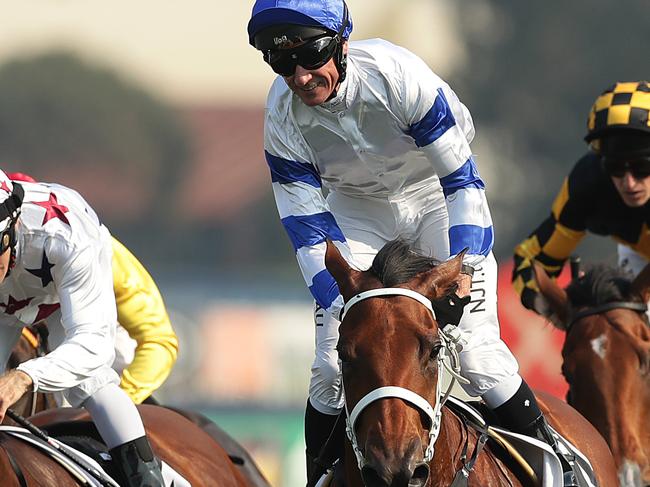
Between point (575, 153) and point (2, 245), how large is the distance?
25752 millimetres

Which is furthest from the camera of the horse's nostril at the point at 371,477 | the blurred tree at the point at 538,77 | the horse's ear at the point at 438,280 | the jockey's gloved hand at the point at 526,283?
the blurred tree at the point at 538,77

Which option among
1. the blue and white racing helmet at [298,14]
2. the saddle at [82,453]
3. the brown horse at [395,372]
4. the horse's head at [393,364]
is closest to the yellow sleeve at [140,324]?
the saddle at [82,453]

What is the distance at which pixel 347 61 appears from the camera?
557 cm

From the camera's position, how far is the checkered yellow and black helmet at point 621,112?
7.20 m

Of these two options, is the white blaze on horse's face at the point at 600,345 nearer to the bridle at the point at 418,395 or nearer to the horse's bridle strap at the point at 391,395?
the bridle at the point at 418,395

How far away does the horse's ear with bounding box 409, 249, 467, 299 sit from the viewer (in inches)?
190

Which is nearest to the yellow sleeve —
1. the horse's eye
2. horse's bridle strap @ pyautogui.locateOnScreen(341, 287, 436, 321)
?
horse's bridle strap @ pyautogui.locateOnScreen(341, 287, 436, 321)

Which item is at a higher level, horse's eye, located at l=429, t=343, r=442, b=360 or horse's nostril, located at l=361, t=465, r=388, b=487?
horse's eye, located at l=429, t=343, r=442, b=360

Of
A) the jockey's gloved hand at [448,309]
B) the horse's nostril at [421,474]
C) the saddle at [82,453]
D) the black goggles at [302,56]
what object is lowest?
the saddle at [82,453]

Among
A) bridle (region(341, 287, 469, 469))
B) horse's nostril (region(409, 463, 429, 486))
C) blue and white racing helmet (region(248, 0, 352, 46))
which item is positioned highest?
blue and white racing helmet (region(248, 0, 352, 46))

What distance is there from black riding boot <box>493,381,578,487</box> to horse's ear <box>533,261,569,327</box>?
4.11ft

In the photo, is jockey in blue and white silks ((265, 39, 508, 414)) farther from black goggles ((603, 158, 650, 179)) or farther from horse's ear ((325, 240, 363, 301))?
black goggles ((603, 158, 650, 179))

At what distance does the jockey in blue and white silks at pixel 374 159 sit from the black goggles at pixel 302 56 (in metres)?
0.19

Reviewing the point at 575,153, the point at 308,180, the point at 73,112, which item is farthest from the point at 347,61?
the point at 73,112
